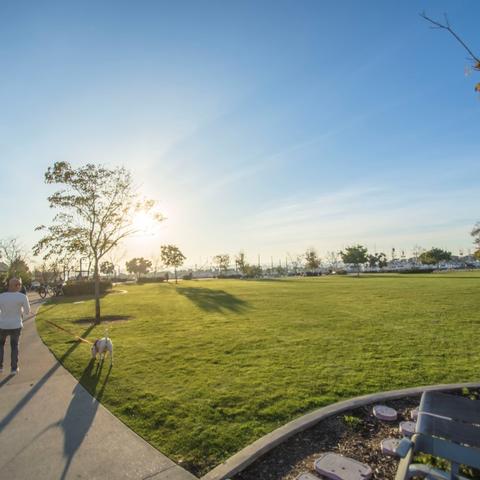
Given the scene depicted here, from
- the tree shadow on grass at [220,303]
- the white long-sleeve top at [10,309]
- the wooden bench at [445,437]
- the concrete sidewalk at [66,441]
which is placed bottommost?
the concrete sidewalk at [66,441]

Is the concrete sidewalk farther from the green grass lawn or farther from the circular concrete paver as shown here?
the circular concrete paver

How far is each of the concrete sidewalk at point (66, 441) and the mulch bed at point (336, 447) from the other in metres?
0.76

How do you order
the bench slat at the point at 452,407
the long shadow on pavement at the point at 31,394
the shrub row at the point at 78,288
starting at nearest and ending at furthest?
the bench slat at the point at 452,407 → the long shadow on pavement at the point at 31,394 → the shrub row at the point at 78,288

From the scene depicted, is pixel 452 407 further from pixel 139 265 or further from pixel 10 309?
pixel 139 265

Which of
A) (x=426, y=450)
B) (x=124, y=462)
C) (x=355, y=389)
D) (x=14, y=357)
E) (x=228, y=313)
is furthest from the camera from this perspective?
(x=228, y=313)

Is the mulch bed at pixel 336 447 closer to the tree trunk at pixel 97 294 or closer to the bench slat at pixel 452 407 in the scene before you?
the bench slat at pixel 452 407

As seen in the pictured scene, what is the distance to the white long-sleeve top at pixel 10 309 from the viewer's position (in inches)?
271

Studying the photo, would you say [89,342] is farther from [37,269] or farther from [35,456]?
[37,269]

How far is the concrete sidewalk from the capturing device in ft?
11.3

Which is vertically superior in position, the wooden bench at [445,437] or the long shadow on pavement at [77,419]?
the wooden bench at [445,437]

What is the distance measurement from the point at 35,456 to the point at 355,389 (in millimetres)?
4198

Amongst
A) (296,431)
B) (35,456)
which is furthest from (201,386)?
(35,456)

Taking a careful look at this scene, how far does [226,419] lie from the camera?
4.51 metres

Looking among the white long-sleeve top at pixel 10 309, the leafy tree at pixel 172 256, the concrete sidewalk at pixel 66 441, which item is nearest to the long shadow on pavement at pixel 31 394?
the concrete sidewalk at pixel 66 441
